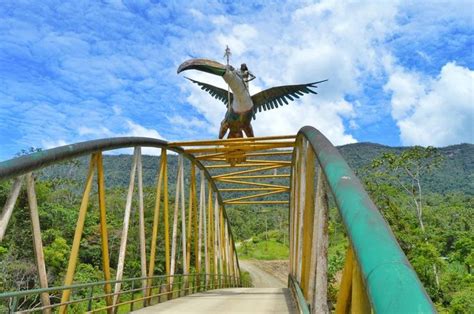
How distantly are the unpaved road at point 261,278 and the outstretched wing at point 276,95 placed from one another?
114 ft

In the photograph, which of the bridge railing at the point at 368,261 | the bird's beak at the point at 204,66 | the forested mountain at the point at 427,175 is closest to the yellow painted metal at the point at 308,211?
the bridge railing at the point at 368,261

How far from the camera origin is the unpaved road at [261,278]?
45541 mm

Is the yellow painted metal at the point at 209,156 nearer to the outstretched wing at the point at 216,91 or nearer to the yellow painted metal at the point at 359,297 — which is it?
the outstretched wing at the point at 216,91

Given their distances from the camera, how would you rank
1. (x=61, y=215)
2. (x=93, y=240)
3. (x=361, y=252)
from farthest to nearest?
1. (x=93, y=240)
2. (x=61, y=215)
3. (x=361, y=252)

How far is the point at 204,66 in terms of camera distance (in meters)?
8.83

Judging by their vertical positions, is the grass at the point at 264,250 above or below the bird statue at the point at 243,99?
below

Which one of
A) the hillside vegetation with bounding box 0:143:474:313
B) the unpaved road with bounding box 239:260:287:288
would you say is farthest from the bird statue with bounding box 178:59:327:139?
the unpaved road with bounding box 239:260:287:288

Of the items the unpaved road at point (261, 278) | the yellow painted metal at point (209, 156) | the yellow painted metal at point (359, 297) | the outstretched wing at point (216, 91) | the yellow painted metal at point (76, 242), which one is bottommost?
the unpaved road at point (261, 278)

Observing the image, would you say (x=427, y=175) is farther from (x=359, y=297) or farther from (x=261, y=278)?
(x=359, y=297)

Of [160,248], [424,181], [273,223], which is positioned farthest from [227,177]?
[424,181]

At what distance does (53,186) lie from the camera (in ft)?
156

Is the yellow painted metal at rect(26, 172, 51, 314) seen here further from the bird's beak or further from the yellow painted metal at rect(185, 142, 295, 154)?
the yellow painted metal at rect(185, 142, 295, 154)

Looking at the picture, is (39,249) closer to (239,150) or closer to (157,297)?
(157,297)

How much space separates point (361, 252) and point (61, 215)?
3283cm
